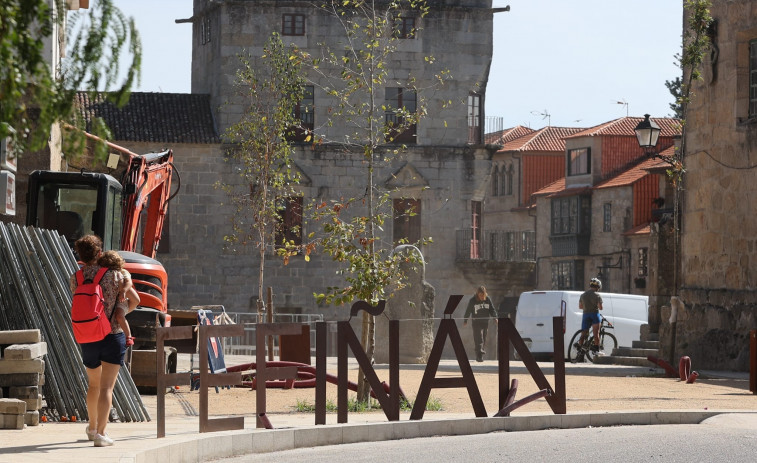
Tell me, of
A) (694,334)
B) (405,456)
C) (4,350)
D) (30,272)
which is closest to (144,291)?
(30,272)

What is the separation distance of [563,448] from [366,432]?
6.86 feet

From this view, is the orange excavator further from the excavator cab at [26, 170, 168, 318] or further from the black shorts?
the black shorts

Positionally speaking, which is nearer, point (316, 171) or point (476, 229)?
point (316, 171)

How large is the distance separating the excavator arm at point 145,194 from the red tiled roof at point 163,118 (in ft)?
68.8

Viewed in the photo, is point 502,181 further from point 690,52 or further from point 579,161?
point 690,52

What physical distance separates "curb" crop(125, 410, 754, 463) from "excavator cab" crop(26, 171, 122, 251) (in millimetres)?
6916

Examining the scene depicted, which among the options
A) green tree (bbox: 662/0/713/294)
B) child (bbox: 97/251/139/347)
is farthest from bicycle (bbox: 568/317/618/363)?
child (bbox: 97/251/139/347)

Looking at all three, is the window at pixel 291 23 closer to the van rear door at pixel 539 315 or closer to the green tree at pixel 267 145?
the green tree at pixel 267 145

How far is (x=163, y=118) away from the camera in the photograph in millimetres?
44656

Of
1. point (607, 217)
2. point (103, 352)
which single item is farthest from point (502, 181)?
point (103, 352)

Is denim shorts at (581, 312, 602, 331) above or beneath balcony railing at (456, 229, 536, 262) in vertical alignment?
beneath

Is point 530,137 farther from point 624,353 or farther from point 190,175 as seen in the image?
point 624,353

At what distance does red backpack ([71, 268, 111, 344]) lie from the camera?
11531 millimetres

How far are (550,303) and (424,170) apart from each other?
13.1m
